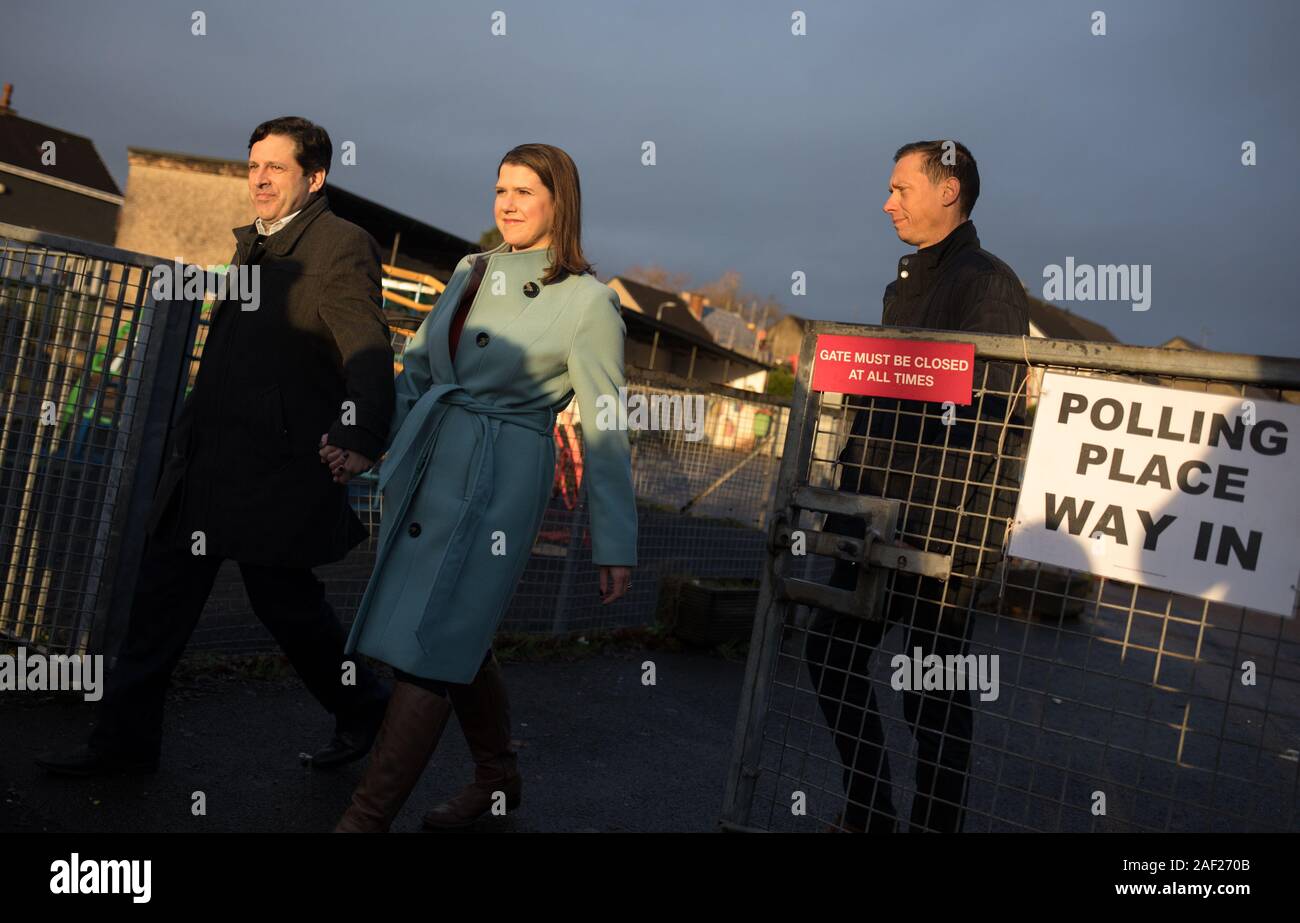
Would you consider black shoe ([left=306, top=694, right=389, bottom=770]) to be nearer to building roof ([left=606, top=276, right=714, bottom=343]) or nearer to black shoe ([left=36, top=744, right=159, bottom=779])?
black shoe ([left=36, top=744, right=159, bottom=779])

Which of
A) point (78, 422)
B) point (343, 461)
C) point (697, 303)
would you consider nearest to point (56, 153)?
point (78, 422)

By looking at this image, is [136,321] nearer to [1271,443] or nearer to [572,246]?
[572,246]

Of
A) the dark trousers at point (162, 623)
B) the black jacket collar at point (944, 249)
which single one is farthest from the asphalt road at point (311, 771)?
the black jacket collar at point (944, 249)

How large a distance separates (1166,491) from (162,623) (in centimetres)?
316

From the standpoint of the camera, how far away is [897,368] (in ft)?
9.55

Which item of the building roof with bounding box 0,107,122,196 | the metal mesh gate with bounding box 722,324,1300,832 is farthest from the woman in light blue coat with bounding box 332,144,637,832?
the building roof with bounding box 0,107,122,196

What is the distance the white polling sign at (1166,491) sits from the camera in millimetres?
2424

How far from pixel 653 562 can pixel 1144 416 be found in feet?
17.4

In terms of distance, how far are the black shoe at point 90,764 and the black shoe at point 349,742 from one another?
583 millimetres

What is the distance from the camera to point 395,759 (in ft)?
10.1

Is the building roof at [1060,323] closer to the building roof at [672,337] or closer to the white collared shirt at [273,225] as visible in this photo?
the building roof at [672,337]

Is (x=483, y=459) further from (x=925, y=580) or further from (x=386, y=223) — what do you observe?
(x=386, y=223)

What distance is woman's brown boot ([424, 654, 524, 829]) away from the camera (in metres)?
3.61
